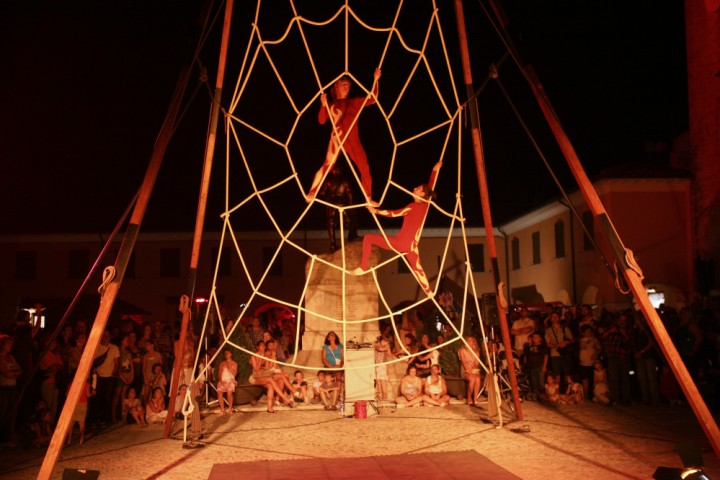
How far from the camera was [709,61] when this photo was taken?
19578 mm

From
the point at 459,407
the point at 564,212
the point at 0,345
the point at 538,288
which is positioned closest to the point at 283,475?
the point at 0,345

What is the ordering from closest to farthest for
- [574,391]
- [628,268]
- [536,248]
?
[628,268]
[574,391]
[536,248]

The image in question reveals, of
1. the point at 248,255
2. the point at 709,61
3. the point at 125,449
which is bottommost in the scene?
the point at 125,449

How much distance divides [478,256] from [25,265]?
69.8 feet

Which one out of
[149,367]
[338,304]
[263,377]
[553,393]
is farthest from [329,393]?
[553,393]

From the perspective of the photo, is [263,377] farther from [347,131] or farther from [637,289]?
[637,289]

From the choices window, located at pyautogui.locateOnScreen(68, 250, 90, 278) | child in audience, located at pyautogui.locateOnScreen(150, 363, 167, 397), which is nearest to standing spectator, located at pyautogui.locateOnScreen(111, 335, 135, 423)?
child in audience, located at pyautogui.locateOnScreen(150, 363, 167, 397)

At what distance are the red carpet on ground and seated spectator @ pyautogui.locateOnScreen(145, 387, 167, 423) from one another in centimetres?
326

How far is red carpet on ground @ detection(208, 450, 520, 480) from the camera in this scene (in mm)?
5488

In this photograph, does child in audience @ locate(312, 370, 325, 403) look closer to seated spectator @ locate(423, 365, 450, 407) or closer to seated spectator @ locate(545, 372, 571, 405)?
seated spectator @ locate(423, 365, 450, 407)

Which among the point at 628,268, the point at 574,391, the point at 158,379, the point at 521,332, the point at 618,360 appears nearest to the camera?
the point at 628,268

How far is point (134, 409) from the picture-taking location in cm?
893

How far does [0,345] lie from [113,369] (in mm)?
1605

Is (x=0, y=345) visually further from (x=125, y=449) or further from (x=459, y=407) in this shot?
(x=459, y=407)
